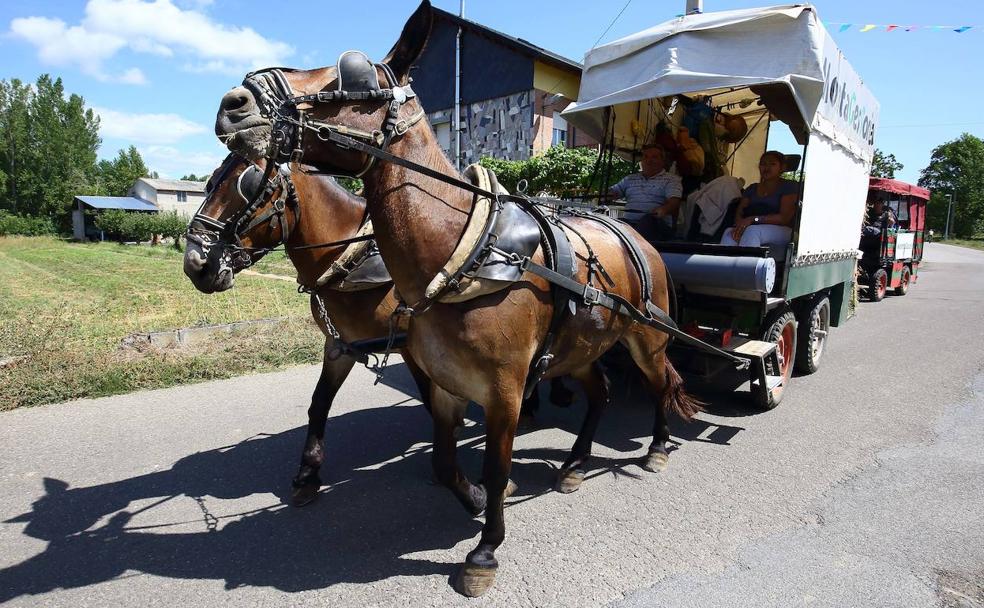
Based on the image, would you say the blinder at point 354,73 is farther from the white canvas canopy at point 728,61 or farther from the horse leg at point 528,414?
the horse leg at point 528,414

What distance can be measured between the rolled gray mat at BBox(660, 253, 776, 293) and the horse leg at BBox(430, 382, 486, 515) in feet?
7.37

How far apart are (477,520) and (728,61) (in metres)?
3.64

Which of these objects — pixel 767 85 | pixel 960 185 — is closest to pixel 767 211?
pixel 767 85

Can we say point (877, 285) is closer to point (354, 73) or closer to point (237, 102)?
point (354, 73)

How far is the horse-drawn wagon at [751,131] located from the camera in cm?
396

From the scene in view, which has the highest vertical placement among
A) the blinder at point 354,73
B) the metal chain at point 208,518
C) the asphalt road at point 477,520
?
the blinder at point 354,73

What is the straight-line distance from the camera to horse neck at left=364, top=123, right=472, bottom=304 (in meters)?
2.20

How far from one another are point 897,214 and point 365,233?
1360cm

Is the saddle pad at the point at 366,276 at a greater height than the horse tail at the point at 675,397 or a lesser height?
greater

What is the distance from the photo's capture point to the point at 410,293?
92.4 inches

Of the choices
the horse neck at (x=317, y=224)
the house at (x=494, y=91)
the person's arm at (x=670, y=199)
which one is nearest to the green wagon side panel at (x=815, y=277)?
the person's arm at (x=670, y=199)

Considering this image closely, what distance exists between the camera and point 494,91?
704 inches

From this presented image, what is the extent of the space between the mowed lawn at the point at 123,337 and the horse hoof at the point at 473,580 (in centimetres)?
400

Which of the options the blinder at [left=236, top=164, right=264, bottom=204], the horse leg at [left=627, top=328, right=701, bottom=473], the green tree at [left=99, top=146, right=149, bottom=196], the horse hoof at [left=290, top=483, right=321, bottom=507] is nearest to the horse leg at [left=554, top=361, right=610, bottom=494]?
the horse leg at [left=627, top=328, right=701, bottom=473]
